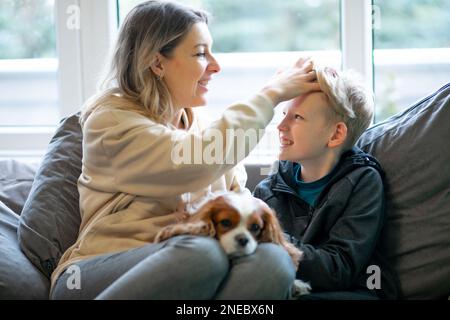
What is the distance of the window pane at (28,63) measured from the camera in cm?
261

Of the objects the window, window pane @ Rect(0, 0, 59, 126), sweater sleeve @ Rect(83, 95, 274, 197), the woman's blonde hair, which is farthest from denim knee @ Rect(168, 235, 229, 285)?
window pane @ Rect(0, 0, 59, 126)

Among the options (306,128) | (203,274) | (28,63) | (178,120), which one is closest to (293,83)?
(306,128)

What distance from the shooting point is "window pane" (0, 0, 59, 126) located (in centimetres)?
261

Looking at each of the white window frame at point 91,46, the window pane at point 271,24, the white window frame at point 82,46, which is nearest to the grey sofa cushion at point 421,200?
the white window frame at point 91,46

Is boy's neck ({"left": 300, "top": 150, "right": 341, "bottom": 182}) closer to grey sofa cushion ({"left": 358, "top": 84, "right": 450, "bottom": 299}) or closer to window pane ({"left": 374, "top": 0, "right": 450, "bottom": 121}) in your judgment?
grey sofa cushion ({"left": 358, "top": 84, "right": 450, "bottom": 299})

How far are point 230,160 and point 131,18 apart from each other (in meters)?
0.49

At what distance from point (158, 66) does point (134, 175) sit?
0.34 m

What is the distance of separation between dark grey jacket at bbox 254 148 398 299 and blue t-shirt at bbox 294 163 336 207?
0.7 inches

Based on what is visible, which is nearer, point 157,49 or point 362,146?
Answer: point 157,49

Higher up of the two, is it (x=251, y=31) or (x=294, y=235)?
(x=251, y=31)
